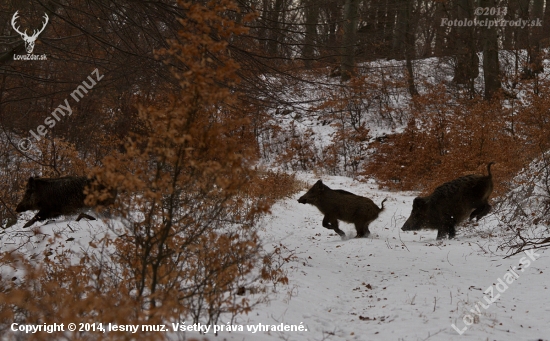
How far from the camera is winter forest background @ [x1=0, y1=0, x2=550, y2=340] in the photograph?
3213 millimetres

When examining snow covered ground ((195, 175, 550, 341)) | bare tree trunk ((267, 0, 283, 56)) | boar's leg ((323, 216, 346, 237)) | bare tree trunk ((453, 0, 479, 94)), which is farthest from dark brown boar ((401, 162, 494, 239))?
bare tree trunk ((453, 0, 479, 94))

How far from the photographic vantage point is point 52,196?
7859mm

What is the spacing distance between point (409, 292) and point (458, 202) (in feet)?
12.8

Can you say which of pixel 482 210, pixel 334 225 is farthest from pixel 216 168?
pixel 482 210

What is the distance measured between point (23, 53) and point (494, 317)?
6821 millimetres

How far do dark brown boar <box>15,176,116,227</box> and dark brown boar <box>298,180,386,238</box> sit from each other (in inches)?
192

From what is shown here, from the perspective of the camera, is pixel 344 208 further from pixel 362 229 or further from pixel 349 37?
pixel 349 37

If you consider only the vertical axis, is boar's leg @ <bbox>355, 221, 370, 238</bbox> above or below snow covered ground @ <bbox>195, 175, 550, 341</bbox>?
above

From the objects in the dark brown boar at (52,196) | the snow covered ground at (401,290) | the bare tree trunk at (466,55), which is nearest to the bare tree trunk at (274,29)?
the snow covered ground at (401,290)

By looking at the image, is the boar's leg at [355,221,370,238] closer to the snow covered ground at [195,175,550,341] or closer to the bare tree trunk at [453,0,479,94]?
the snow covered ground at [195,175,550,341]

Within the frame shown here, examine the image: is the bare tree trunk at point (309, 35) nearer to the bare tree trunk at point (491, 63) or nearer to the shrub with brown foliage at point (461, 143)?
the shrub with brown foliage at point (461, 143)

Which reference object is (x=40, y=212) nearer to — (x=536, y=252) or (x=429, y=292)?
(x=429, y=292)

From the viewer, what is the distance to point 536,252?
689 cm

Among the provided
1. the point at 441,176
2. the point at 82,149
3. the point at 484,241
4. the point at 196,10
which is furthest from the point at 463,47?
the point at 196,10
